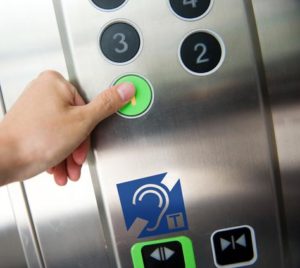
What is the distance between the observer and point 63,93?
0.57 metres

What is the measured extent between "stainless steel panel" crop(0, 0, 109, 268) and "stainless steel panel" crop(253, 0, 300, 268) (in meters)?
0.32

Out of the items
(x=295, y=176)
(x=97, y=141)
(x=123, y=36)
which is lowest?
(x=295, y=176)

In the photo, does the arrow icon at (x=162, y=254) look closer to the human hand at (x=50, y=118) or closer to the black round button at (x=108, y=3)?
the human hand at (x=50, y=118)

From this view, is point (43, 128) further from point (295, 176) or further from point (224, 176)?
point (295, 176)

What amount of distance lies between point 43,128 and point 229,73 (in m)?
0.30

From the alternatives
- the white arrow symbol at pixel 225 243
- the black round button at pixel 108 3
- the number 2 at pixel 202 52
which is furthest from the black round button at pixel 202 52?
the white arrow symbol at pixel 225 243

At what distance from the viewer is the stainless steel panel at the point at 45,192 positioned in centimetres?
58

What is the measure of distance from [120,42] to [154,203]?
10.5 inches

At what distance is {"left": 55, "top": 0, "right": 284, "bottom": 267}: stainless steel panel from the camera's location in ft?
1.86

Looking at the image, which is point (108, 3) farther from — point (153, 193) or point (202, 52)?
point (153, 193)

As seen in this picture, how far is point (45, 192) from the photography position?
625 mm

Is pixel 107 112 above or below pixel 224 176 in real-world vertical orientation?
above

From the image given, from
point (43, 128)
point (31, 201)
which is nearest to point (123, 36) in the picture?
point (43, 128)

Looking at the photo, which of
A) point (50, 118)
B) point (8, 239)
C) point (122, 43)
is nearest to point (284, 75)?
point (122, 43)
